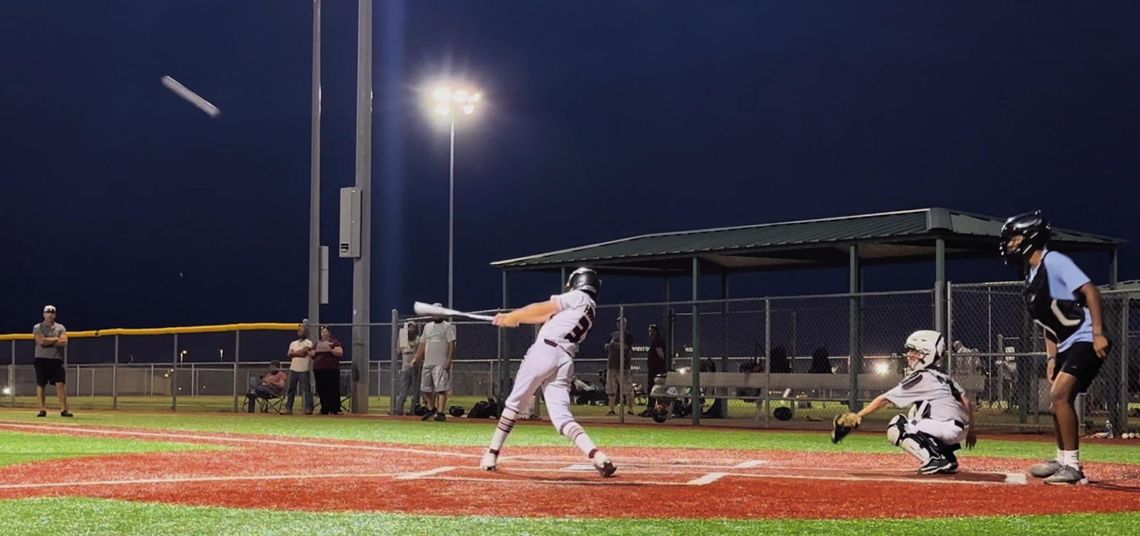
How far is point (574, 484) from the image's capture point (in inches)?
396

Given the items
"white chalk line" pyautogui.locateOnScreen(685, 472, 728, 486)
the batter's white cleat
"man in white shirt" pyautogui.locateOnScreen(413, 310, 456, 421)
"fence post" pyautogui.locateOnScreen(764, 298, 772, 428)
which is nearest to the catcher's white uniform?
"white chalk line" pyautogui.locateOnScreen(685, 472, 728, 486)

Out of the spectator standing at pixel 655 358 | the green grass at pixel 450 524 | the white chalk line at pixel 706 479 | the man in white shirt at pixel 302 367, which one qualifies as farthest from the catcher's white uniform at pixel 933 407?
the man in white shirt at pixel 302 367

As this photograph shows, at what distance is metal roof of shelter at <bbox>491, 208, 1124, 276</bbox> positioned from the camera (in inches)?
893

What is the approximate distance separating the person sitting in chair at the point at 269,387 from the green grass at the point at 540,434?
2.98 metres

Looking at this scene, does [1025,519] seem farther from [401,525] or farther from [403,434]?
[403,434]

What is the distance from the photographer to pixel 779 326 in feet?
84.9

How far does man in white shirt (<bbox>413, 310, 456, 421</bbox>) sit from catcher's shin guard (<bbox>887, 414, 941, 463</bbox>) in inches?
546

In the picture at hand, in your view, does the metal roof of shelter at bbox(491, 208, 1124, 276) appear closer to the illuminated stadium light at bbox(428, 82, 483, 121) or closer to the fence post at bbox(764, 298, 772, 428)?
the fence post at bbox(764, 298, 772, 428)

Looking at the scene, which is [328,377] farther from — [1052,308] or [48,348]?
[1052,308]

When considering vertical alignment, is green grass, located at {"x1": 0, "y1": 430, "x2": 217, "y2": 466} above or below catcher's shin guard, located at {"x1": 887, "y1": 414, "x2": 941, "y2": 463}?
below

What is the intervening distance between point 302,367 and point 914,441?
19.1 meters

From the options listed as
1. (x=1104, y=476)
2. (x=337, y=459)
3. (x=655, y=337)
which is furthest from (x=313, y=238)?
(x=1104, y=476)

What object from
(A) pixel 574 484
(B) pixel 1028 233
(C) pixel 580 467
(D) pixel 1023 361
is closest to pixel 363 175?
(D) pixel 1023 361

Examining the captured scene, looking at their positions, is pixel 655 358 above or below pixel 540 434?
above
